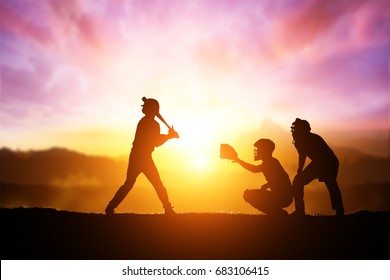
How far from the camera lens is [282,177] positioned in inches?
474

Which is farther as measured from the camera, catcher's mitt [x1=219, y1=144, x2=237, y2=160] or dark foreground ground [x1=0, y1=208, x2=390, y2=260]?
catcher's mitt [x1=219, y1=144, x2=237, y2=160]

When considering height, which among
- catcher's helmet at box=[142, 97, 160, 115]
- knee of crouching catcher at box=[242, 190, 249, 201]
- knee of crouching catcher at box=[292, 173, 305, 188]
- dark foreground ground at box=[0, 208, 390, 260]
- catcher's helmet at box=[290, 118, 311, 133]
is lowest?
dark foreground ground at box=[0, 208, 390, 260]

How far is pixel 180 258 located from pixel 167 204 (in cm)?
282

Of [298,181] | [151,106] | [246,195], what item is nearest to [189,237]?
[246,195]

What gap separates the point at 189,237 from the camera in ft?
34.7

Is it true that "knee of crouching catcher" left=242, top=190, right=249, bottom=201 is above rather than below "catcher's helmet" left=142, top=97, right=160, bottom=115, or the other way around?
below

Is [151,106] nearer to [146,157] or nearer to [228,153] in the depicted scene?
[146,157]

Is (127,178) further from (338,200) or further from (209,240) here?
(338,200)

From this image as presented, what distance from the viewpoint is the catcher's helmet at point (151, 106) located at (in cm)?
1265

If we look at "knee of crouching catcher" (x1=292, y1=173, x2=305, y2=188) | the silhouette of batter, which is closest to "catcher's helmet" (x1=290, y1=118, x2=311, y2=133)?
"knee of crouching catcher" (x1=292, y1=173, x2=305, y2=188)

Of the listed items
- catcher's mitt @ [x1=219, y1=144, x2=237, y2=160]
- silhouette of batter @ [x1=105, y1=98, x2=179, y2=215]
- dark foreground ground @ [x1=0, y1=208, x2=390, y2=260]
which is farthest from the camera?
silhouette of batter @ [x1=105, y1=98, x2=179, y2=215]

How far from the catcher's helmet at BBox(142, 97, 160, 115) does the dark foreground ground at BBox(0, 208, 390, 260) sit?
109 inches

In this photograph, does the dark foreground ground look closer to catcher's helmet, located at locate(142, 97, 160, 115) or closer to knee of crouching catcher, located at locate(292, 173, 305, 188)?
knee of crouching catcher, located at locate(292, 173, 305, 188)

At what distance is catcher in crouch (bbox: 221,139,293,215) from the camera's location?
12.0 meters
